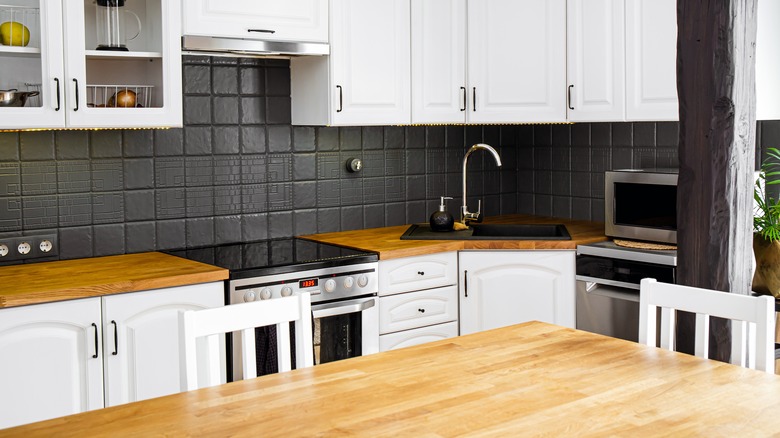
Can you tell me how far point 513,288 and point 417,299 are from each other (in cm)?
46

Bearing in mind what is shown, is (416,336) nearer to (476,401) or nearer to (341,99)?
(341,99)

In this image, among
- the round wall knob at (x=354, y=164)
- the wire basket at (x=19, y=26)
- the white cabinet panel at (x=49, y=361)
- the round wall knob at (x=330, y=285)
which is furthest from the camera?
the round wall knob at (x=354, y=164)

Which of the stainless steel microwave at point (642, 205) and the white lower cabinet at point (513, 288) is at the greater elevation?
the stainless steel microwave at point (642, 205)

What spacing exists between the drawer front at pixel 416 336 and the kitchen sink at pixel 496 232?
0.41 metres

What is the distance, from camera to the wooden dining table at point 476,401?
1.69 m

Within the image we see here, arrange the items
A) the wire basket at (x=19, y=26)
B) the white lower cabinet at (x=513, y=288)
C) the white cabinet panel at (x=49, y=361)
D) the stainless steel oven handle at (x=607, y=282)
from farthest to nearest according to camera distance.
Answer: the white lower cabinet at (x=513, y=288) → the stainless steel oven handle at (x=607, y=282) → the wire basket at (x=19, y=26) → the white cabinet panel at (x=49, y=361)

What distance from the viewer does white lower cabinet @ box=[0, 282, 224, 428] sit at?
286cm

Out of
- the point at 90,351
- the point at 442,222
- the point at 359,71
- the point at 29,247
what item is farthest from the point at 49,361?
the point at 442,222

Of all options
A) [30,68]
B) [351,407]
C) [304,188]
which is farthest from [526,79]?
[351,407]

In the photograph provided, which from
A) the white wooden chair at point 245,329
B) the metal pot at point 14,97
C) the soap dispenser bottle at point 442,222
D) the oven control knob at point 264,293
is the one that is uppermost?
the metal pot at point 14,97

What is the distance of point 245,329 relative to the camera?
7.25ft

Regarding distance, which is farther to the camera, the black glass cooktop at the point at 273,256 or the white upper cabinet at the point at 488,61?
the white upper cabinet at the point at 488,61

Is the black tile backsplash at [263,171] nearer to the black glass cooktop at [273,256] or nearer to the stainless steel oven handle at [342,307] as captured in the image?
the black glass cooktop at [273,256]

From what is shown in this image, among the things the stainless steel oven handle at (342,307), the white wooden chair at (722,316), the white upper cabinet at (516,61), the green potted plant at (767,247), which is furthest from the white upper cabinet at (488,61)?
the white wooden chair at (722,316)
